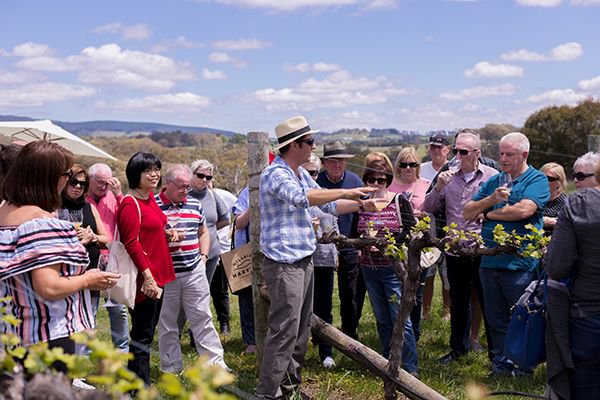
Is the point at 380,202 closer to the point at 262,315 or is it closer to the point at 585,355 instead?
the point at 262,315

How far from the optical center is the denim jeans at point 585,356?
143 inches

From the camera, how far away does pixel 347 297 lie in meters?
6.54

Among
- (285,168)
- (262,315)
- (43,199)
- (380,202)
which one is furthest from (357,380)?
(43,199)

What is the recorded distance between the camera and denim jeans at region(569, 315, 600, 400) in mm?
3641

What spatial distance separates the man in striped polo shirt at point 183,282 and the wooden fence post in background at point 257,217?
0.74 m

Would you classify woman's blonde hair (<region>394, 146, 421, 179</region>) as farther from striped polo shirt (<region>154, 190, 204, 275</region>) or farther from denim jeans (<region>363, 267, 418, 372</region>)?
striped polo shirt (<region>154, 190, 204, 275</region>)

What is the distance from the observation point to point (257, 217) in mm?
5301

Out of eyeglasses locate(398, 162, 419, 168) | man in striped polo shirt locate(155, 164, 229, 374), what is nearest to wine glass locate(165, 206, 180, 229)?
man in striped polo shirt locate(155, 164, 229, 374)

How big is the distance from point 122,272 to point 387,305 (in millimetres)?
2339

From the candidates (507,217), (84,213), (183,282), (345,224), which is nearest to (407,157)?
(345,224)

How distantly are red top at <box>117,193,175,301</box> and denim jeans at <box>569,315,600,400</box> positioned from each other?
3.10 m

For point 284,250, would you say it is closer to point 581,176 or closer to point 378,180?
point 378,180

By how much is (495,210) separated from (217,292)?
3.79 metres

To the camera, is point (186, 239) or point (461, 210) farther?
point (461, 210)
